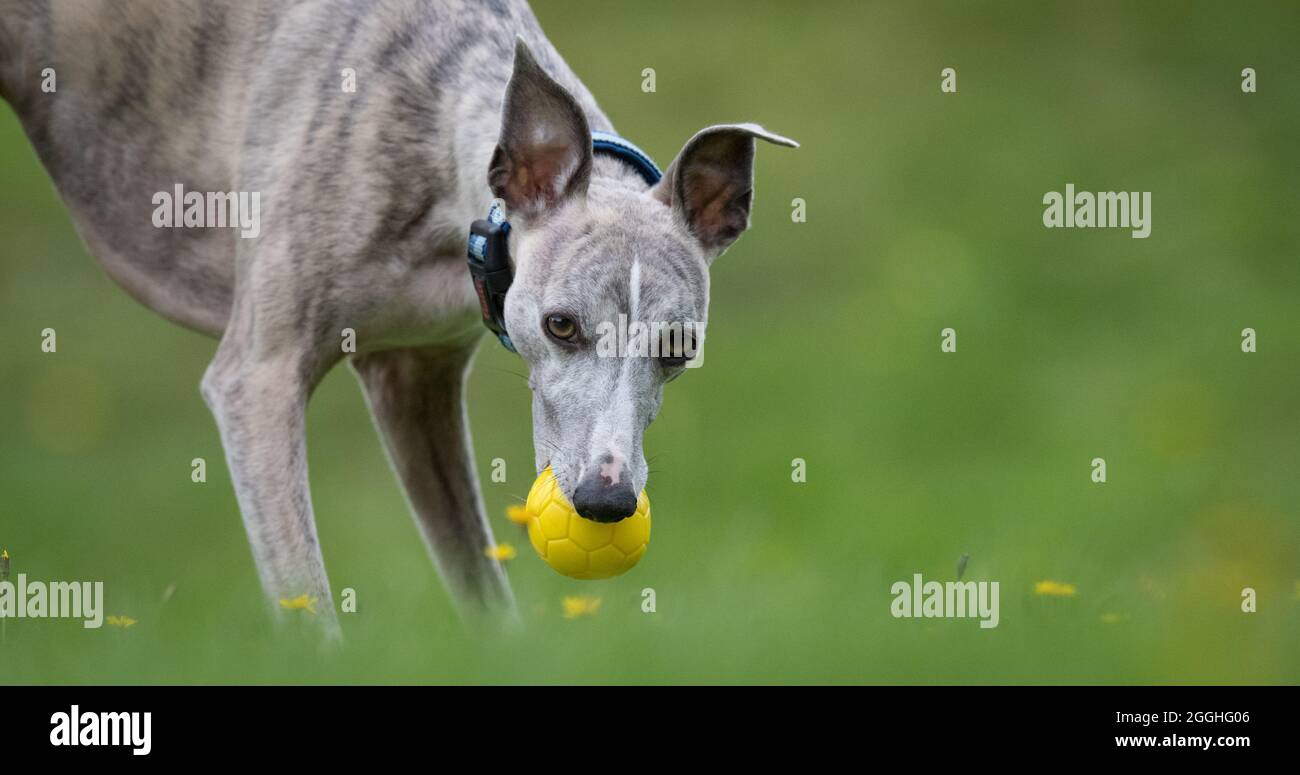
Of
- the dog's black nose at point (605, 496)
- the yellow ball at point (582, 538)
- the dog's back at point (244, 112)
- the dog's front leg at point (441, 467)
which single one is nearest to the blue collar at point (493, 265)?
the dog's back at point (244, 112)

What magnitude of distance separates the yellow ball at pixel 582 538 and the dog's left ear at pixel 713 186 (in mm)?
741

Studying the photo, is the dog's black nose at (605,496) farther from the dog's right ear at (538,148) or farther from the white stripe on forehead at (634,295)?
the dog's right ear at (538,148)

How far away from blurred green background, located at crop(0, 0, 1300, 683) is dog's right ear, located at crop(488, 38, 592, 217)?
985 millimetres

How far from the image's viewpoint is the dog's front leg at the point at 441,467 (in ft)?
18.6

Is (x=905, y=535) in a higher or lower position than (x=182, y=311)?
lower

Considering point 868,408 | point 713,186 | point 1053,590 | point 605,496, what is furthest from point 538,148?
point 868,408

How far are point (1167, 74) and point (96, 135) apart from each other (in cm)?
1235

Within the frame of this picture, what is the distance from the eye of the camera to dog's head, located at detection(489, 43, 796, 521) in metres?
4.32

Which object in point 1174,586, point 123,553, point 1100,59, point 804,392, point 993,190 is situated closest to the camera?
point 1174,586

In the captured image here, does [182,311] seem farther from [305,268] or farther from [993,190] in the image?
[993,190]

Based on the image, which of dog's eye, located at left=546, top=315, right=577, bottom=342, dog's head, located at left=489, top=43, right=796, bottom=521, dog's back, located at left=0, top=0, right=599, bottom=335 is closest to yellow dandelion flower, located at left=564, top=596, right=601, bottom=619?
dog's head, located at left=489, top=43, right=796, bottom=521

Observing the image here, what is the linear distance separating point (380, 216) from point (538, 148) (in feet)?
1.78

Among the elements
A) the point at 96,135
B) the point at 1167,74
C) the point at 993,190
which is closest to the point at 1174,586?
the point at 96,135

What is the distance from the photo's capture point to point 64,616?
4.84 m
